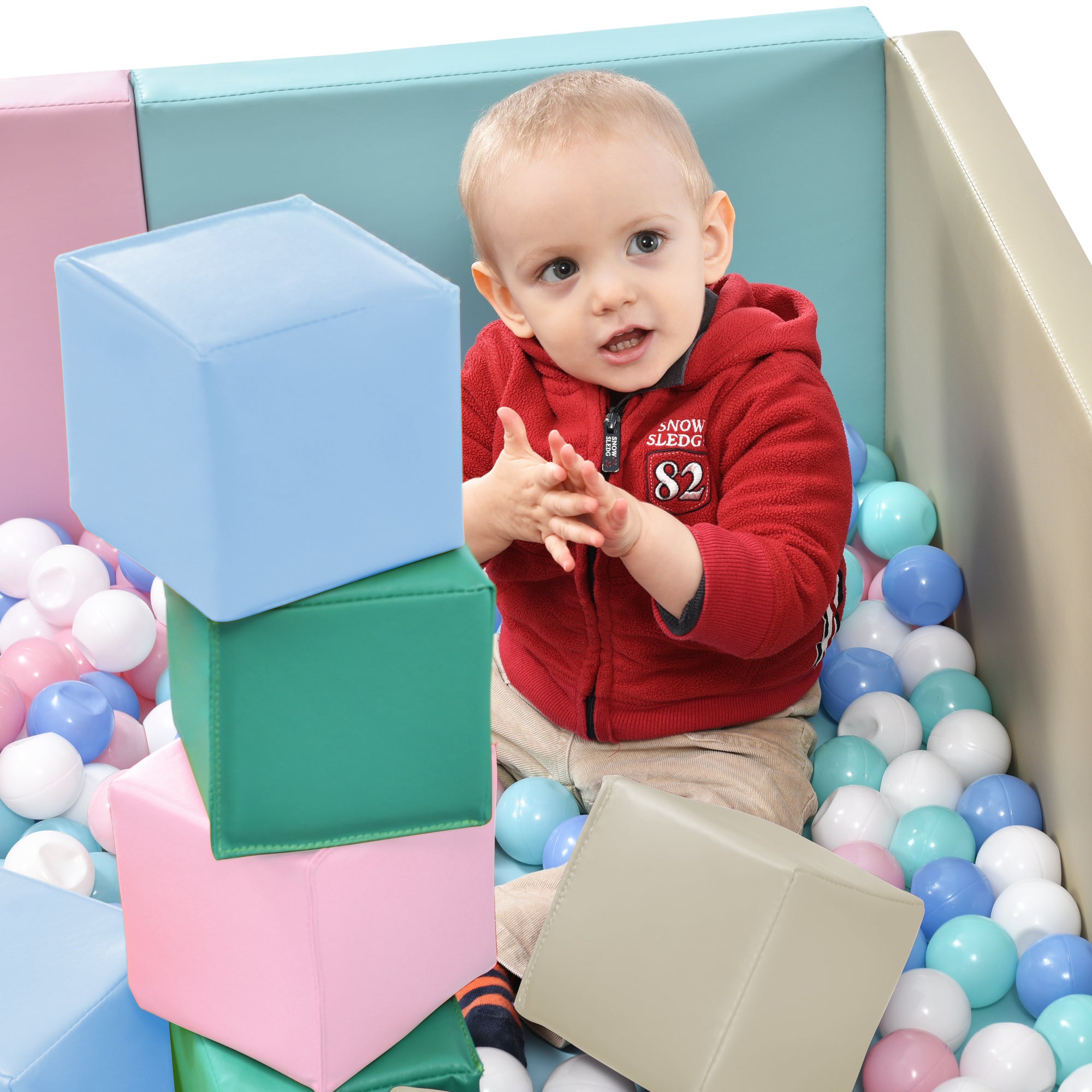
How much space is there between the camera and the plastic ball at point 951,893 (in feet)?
4.43

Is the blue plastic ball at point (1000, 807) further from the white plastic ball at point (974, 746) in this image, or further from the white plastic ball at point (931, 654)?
the white plastic ball at point (931, 654)

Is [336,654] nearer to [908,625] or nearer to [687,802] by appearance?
[687,802]

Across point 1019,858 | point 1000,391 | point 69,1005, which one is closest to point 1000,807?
point 1019,858

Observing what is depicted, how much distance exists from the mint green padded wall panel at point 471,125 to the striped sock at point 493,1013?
0.89m

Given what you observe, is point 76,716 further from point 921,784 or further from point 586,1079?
point 921,784

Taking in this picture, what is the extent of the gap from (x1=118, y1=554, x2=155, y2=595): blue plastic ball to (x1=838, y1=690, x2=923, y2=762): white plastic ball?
87 centimetres

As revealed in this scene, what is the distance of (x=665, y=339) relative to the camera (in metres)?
1.31

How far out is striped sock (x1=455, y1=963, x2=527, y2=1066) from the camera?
123 cm

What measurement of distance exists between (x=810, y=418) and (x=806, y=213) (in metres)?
0.61

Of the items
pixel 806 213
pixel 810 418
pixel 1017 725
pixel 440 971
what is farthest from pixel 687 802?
pixel 806 213

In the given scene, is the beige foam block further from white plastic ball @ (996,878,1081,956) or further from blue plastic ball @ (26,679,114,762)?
blue plastic ball @ (26,679,114,762)

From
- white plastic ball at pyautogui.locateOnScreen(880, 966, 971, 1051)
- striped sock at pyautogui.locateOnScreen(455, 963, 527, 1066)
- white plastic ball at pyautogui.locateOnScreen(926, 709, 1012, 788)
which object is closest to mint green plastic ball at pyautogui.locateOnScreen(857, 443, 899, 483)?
white plastic ball at pyautogui.locateOnScreen(926, 709, 1012, 788)

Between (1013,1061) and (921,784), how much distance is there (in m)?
0.34

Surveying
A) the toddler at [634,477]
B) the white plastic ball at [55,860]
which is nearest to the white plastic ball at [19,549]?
the white plastic ball at [55,860]
